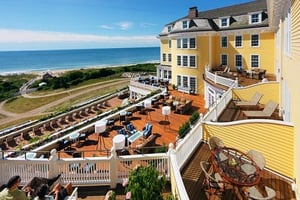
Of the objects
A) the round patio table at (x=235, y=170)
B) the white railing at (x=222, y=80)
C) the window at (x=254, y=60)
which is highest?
the window at (x=254, y=60)

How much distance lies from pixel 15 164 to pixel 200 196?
250 inches

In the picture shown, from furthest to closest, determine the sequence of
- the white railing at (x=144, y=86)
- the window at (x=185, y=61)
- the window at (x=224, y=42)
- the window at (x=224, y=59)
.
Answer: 1. the white railing at (x=144, y=86)
2. the window at (x=185, y=61)
3. the window at (x=224, y=59)
4. the window at (x=224, y=42)

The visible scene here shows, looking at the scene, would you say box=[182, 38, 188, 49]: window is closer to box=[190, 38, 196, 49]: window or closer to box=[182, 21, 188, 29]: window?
box=[190, 38, 196, 49]: window

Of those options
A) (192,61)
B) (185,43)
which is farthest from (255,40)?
(185,43)

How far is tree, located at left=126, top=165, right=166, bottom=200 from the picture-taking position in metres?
5.63

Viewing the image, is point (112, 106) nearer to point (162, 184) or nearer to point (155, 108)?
point (155, 108)

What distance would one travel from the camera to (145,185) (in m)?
5.75

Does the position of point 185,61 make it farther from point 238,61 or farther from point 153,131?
point 153,131

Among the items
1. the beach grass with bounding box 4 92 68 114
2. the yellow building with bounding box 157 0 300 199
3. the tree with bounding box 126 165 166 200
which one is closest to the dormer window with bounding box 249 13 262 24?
the yellow building with bounding box 157 0 300 199

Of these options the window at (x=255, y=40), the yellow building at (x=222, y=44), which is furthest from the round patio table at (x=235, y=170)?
the window at (x=255, y=40)

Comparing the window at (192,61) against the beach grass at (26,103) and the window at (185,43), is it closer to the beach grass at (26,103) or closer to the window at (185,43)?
the window at (185,43)

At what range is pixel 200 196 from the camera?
6.21 metres

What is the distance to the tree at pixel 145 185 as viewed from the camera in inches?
222

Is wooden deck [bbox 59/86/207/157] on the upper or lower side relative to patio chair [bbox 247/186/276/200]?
lower
